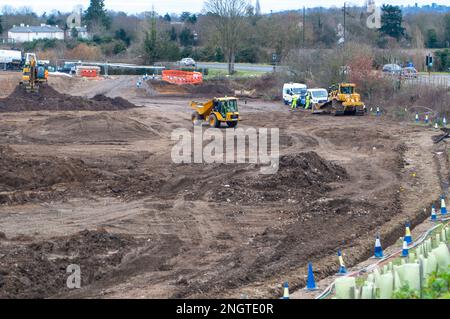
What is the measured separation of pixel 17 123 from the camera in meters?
40.4

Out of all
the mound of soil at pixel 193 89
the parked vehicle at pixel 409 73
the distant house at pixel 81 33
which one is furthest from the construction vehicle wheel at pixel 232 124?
the distant house at pixel 81 33

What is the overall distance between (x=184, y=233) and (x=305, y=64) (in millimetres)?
41968

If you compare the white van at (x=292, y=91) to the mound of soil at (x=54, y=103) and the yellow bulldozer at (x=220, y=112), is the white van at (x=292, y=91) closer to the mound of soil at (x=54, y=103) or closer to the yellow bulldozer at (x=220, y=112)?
the mound of soil at (x=54, y=103)

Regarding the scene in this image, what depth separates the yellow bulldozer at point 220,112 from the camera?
128ft

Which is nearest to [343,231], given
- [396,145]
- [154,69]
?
[396,145]

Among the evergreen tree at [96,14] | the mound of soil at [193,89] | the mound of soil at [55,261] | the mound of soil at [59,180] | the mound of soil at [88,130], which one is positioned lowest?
the mound of soil at [55,261]

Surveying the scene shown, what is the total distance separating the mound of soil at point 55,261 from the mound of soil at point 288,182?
5732 millimetres

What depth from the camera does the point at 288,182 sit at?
24.3 metres

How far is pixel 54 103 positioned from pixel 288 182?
2790cm

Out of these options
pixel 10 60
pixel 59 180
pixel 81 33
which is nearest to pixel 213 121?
pixel 59 180

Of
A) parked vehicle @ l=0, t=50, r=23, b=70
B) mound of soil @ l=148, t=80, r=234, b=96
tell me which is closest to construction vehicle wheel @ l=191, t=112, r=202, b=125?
mound of soil @ l=148, t=80, r=234, b=96

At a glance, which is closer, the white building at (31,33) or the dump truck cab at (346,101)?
the dump truck cab at (346,101)

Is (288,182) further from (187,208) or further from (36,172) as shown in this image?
(36,172)
